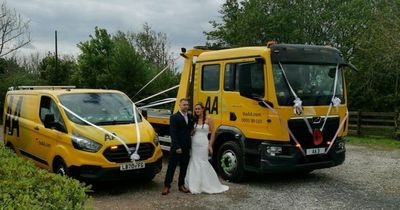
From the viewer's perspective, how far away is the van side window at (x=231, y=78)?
9398 mm

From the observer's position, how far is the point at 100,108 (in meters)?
9.34

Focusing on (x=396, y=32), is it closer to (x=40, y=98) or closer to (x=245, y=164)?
(x=245, y=164)

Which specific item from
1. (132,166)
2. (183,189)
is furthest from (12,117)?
(183,189)

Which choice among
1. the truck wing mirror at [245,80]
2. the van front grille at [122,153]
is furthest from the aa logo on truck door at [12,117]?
the truck wing mirror at [245,80]

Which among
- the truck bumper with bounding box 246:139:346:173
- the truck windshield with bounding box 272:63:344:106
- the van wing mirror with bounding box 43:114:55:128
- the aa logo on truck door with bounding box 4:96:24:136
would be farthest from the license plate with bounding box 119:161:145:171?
the aa logo on truck door with bounding box 4:96:24:136

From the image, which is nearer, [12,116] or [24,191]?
[24,191]

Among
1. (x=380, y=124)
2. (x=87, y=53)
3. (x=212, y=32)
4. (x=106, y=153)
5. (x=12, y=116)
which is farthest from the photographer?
(x=212, y=32)

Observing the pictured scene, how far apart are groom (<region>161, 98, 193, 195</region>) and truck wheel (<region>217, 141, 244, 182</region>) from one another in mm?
1157

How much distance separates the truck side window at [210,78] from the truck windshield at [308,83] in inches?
61.5

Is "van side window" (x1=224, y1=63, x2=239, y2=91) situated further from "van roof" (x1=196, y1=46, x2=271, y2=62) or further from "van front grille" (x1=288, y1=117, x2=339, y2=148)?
"van front grille" (x1=288, y1=117, x2=339, y2=148)

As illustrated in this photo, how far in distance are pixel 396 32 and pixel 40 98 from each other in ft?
47.5

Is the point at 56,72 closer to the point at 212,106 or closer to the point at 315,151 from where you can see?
the point at 212,106

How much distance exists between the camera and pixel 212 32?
35781 mm

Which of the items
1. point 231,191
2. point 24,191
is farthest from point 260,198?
point 24,191
